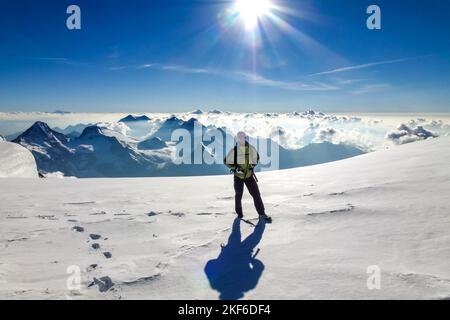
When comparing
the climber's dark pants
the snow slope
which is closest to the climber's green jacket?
the climber's dark pants

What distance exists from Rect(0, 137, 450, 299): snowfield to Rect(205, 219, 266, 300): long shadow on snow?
0.02 meters

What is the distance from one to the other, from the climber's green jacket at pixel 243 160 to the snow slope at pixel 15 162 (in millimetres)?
23906

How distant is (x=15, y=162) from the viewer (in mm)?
29641

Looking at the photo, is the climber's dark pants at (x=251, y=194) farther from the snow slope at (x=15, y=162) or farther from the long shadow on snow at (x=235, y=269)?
the snow slope at (x=15, y=162)

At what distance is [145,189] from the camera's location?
14531mm

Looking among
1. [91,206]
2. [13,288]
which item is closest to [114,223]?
[91,206]

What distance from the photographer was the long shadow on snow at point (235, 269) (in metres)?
→ 5.29

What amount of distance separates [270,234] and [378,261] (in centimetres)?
252

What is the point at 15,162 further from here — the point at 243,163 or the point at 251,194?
the point at 251,194

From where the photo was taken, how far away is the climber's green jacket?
9.48 meters

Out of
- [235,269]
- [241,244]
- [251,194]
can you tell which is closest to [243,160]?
[251,194]

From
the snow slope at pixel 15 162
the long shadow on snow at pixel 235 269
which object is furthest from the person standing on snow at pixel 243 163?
the snow slope at pixel 15 162

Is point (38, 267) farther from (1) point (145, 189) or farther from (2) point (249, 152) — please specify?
(1) point (145, 189)
